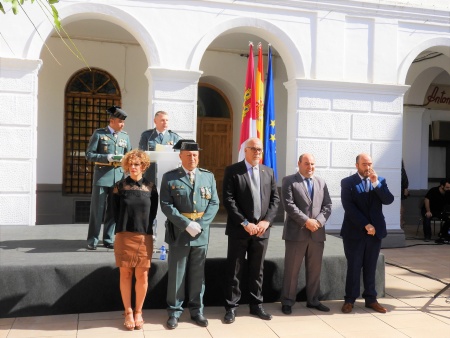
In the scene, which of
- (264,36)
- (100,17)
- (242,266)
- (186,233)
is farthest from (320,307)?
(100,17)

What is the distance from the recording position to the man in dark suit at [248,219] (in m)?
5.16

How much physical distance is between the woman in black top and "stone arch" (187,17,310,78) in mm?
4299

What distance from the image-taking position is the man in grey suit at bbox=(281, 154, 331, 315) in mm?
5488

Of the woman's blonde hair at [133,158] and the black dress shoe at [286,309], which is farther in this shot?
the black dress shoe at [286,309]

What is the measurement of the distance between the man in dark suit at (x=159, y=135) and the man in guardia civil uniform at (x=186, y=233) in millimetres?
1105

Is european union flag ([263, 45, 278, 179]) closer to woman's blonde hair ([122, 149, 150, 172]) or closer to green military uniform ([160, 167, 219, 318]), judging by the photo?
green military uniform ([160, 167, 219, 318])

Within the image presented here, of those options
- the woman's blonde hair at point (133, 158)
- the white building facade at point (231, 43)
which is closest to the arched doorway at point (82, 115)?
the white building facade at point (231, 43)

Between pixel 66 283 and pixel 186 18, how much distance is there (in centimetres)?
525

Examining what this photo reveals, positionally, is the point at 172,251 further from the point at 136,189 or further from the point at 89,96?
the point at 89,96

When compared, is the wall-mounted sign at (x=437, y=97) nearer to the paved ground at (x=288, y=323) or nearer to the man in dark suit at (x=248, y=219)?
the paved ground at (x=288, y=323)

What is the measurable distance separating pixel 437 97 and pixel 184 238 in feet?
37.1

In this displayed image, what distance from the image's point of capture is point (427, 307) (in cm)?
588

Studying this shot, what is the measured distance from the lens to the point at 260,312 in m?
5.32

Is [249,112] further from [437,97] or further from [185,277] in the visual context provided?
[437,97]
